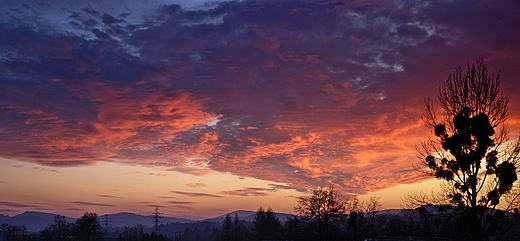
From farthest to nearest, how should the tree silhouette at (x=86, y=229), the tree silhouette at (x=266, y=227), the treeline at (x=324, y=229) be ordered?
the tree silhouette at (x=86, y=229) → the tree silhouette at (x=266, y=227) → the treeline at (x=324, y=229)

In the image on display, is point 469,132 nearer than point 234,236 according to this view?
Yes

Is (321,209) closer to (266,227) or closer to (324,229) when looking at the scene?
(324,229)

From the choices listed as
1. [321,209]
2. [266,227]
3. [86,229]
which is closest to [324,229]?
[321,209]

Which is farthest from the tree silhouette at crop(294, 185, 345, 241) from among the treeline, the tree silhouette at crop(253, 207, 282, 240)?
the tree silhouette at crop(253, 207, 282, 240)

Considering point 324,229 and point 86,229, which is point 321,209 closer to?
point 324,229

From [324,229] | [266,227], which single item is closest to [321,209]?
[324,229]

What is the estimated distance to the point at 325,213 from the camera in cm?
7169

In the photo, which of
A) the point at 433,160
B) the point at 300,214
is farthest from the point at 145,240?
the point at 433,160

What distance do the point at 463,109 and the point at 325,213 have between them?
1885 inches

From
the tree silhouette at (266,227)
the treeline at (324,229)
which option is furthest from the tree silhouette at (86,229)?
the tree silhouette at (266,227)

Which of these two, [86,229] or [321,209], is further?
[86,229]

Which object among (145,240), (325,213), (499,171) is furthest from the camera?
(145,240)

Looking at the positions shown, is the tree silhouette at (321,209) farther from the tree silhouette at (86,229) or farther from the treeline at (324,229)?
the tree silhouette at (86,229)

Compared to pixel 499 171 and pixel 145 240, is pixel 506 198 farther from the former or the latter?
pixel 145 240
